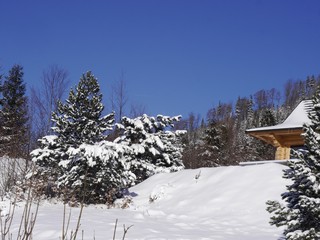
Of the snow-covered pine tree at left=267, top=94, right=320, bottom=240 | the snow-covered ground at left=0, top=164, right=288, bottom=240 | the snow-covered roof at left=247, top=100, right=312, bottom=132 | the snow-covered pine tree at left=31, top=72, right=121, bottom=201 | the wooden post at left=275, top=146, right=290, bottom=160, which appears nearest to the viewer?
the snow-covered pine tree at left=267, top=94, right=320, bottom=240

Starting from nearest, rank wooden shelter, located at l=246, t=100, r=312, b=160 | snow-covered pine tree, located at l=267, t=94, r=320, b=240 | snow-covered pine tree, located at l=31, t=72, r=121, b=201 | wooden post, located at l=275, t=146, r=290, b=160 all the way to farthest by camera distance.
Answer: snow-covered pine tree, located at l=267, t=94, r=320, b=240, snow-covered pine tree, located at l=31, t=72, r=121, b=201, wooden shelter, located at l=246, t=100, r=312, b=160, wooden post, located at l=275, t=146, r=290, b=160

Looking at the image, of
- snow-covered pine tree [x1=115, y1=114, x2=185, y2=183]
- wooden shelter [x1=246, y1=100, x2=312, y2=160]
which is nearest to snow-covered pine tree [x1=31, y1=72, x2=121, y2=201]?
snow-covered pine tree [x1=115, y1=114, x2=185, y2=183]

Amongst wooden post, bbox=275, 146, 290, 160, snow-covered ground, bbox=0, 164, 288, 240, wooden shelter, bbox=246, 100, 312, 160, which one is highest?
wooden shelter, bbox=246, 100, 312, 160

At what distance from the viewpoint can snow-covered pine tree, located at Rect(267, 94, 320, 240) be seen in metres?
5.38

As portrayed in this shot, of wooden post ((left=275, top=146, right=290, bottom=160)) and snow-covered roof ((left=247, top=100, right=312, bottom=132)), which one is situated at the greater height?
snow-covered roof ((left=247, top=100, right=312, bottom=132))

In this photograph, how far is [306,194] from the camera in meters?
5.61

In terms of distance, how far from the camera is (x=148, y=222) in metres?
8.48

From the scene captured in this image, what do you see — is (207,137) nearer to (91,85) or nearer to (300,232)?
(91,85)

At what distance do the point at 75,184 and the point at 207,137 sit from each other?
20615 mm

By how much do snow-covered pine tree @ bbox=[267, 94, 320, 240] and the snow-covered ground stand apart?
176 centimetres

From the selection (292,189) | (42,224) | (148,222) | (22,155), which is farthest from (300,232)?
(22,155)

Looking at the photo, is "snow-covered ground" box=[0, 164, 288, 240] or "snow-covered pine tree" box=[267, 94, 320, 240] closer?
"snow-covered pine tree" box=[267, 94, 320, 240]

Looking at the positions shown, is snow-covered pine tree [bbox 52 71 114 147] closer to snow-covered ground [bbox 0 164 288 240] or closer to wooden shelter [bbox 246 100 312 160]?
snow-covered ground [bbox 0 164 288 240]

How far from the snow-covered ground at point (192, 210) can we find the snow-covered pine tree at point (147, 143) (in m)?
2.39
